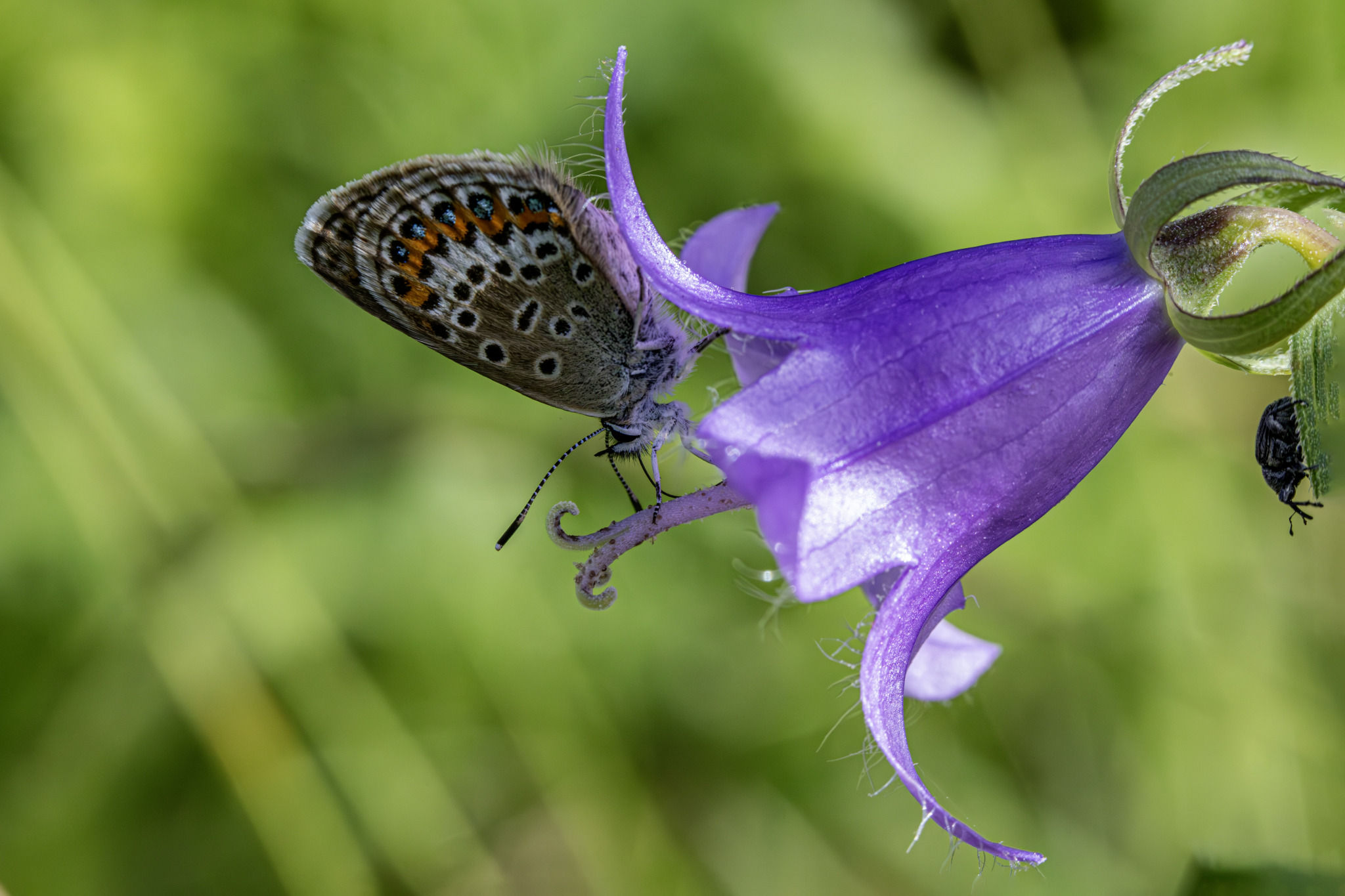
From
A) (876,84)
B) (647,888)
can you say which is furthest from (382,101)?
(647,888)

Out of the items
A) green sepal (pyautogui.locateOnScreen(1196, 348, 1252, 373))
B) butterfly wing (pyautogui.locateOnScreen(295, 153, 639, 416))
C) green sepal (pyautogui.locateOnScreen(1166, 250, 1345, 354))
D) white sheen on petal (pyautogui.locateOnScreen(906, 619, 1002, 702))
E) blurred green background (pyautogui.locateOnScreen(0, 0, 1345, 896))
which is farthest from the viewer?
blurred green background (pyautogui.locateOnScreen(0, 0, 1345, 896))

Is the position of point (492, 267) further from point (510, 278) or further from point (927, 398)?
point (927, 398)

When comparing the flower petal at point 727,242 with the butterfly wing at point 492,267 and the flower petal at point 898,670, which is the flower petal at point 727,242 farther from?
the flower petal at point 898,670

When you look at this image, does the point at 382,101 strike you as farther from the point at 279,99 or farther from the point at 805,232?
the point at 805,232

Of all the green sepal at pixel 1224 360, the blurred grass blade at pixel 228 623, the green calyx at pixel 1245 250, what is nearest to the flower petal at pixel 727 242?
the green calyx at pixel 1245 250

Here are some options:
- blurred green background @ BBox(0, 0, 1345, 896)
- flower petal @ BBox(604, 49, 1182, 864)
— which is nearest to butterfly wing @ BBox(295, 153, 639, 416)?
flower petal @ BBox(604, 49, 1182, 864)

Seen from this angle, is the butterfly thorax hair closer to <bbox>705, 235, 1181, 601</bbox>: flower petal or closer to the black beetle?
<bbox>705, 235, 1181, 601</bbox>: flower petal
